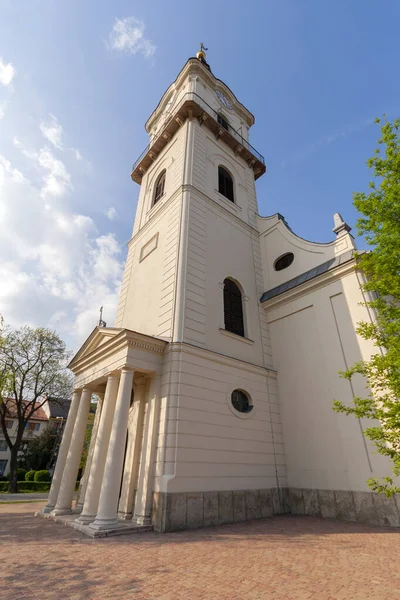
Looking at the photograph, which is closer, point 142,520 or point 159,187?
point 142,520

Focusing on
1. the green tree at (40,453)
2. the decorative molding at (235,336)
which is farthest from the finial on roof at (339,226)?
the green tree at (40,453)

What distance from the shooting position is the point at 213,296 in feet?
41.9

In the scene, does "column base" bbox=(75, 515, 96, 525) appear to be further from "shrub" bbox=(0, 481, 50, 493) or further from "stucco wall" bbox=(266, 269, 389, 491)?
"shrub" bbox=(0, 481, 50, 493)

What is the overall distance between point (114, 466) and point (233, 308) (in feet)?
24.9

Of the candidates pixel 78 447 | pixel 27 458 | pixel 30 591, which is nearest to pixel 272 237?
pixel 78 447

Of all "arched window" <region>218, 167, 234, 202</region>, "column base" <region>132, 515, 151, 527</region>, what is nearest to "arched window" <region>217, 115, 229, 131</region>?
Result: "arched window" <region>218, 167, 234, 202</region>

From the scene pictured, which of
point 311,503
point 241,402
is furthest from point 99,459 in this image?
point 311,503

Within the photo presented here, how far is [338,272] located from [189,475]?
29.0 ft

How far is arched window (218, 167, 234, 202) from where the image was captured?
17594mm

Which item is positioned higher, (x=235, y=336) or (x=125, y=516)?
(x=235, y=336)

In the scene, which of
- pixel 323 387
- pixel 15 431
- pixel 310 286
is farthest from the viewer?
pixel 15 431

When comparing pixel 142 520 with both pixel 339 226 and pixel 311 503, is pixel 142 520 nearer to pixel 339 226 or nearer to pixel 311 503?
pixel 311 503

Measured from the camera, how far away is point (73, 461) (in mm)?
11562

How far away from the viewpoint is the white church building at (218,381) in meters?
9.20
